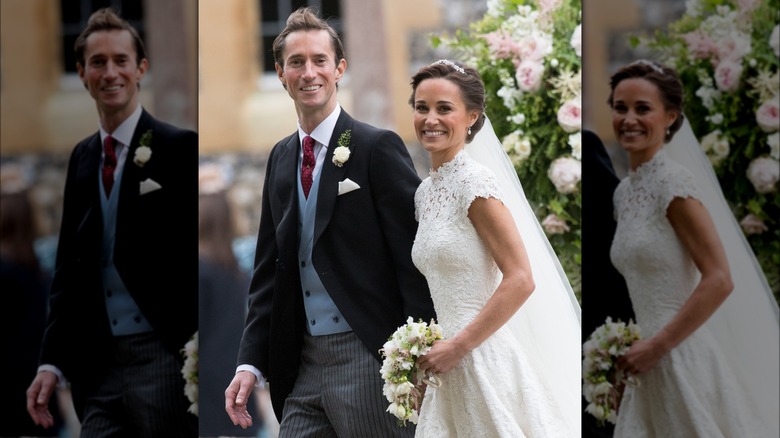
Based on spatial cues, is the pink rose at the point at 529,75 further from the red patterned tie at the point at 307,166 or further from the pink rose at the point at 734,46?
the red patterned tie at the point at 307,166

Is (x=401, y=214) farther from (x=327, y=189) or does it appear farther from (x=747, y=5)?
(x=747, y=5)

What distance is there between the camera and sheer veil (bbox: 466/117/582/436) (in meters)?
4.21

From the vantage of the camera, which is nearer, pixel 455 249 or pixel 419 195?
pixel 455 249

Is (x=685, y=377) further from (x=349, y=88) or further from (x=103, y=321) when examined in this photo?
(x=103, y=321)

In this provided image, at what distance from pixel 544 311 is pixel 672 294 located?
47cm

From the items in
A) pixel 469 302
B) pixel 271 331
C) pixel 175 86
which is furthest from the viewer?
pixel 175 86

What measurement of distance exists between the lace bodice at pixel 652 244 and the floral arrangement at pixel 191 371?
1.74m

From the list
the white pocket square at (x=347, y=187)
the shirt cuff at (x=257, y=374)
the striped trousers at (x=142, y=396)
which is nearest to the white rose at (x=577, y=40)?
the white pocket square at (x=347, y=187)

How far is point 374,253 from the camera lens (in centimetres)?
436

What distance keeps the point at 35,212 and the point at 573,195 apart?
2311 millimetres

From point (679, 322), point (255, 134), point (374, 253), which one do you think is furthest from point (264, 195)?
point (679, 322)

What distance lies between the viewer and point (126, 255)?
15.6ft

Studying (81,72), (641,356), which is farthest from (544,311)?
(81,72)

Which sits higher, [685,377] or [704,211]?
[704,211]
